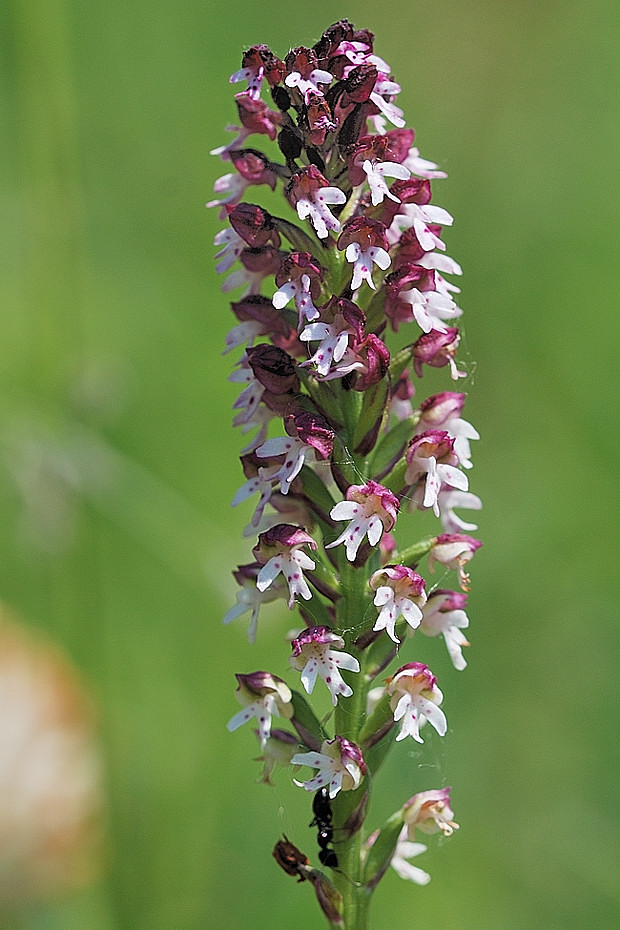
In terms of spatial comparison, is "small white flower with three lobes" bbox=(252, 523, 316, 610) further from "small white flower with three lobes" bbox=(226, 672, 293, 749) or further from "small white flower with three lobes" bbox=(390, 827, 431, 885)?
"small white flower with three lobes" bbox=(390, 827, 431, 885)

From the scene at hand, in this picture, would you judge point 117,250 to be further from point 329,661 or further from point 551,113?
point 329,661

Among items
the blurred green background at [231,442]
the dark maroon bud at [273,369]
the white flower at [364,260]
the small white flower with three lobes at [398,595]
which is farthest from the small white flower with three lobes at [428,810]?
the blurred green background at [231,442]

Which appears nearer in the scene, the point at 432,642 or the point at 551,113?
the point at 432,642

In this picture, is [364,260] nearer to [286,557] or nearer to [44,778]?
[286,557]

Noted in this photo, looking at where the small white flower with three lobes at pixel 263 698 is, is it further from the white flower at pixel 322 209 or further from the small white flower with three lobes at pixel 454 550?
the white flower at pixel 322 209

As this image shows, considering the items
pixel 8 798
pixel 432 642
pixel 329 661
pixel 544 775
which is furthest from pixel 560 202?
pixel 329 661

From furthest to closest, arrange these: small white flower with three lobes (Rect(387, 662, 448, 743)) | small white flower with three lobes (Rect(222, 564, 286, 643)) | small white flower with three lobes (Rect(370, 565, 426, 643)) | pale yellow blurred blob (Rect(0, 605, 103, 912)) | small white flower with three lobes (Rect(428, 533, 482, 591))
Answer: pale yellow blurred blob (Rect(0, 605, 103, 912)), small white flower with three lobes (Rect(428, 533, 482, 591)), small white flower with three lobes (Rect(222, 564, 286, 643)), small white flower with three lobes (Rect(387, 662, 448, 743)), small white flower with three lobes (Rect(370, 565, 426, 643))

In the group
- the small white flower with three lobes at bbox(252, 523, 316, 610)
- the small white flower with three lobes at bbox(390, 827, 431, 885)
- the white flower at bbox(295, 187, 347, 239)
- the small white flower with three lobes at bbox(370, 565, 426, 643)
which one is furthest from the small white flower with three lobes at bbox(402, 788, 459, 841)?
the white flower at bbox(295, 187, 347, 239)

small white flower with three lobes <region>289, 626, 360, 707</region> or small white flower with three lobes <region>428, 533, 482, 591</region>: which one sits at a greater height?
small white flower with three lobes <region>428, 533, 482, 591</region>

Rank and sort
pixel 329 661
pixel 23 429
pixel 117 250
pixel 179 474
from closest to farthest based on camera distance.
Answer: pixel 329 661, pixel 23 429, pixel 179 474, pixel 117 250
